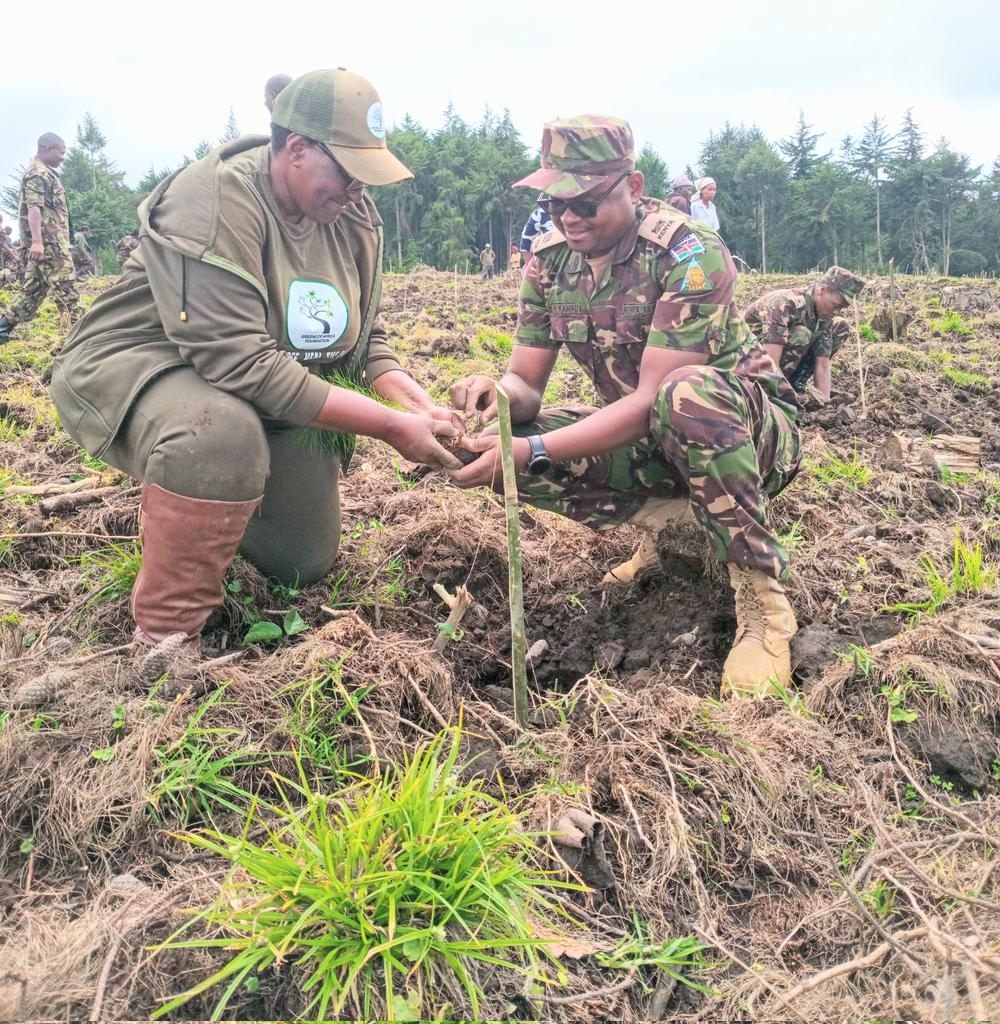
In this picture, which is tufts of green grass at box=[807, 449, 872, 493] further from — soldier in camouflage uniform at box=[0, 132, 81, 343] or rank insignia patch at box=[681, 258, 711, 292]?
soldier in camouflage uniform at box=[0, 132, 81, 343]

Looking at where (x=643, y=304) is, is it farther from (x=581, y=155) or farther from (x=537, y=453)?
(x=537, y=453)

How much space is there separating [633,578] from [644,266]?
110cm

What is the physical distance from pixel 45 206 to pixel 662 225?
859 cm

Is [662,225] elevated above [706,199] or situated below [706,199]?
below

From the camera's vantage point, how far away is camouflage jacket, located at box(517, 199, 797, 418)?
2723 mm

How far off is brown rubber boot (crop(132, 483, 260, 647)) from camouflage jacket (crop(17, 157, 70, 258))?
796 centimetres

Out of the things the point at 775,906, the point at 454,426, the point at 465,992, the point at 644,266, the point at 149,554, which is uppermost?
the point at 644,266

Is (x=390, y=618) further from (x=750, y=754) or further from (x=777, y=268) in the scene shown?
(x=777, y=268)

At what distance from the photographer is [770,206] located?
5484 cm

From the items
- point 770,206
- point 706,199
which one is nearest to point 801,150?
point 770,206

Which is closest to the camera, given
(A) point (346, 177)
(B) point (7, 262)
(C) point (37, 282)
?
(A) point (346, 177)

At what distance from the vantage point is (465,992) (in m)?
1.40

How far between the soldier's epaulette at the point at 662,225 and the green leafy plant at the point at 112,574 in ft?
6.30

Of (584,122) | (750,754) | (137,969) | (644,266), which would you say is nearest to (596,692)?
(750,754)
